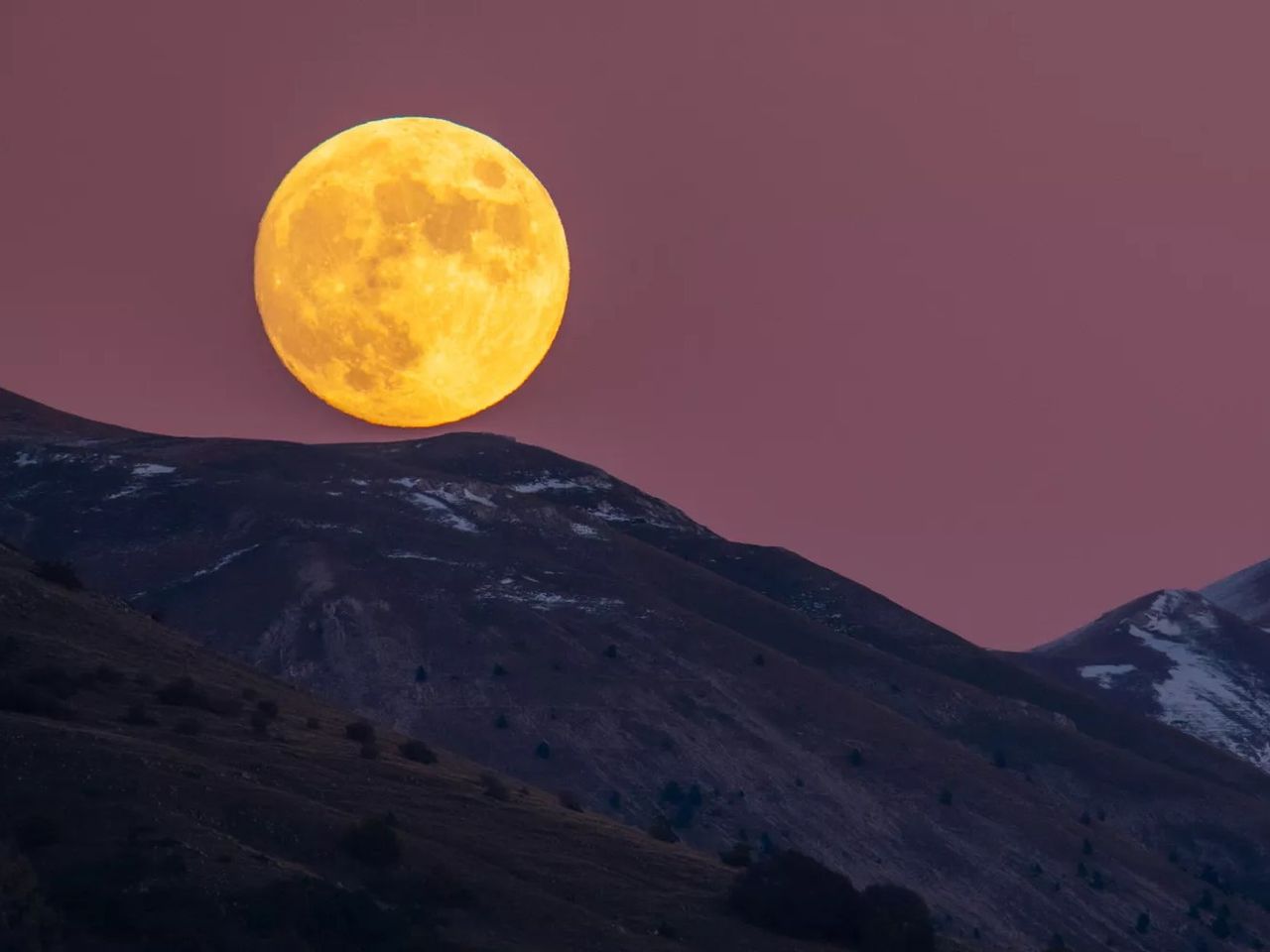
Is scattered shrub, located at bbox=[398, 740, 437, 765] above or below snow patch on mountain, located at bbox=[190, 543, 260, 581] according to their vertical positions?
below

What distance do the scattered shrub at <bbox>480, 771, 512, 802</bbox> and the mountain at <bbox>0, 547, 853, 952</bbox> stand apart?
153 mm

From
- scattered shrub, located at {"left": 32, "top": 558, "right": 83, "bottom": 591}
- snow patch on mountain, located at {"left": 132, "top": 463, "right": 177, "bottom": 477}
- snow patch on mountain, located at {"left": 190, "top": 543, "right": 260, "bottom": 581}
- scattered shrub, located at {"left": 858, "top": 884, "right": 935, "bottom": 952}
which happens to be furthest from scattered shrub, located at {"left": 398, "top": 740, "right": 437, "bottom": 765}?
snow patch on mountain, located at {"left": 132, "top": 463, "right": 177, "bottom": 477}

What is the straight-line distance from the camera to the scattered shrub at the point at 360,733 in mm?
84438

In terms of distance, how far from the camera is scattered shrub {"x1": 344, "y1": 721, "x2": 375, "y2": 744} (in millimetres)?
84438

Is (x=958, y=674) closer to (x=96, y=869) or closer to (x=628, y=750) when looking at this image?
(x=628, y=750)

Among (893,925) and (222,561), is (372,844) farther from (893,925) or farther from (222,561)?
(222,561)

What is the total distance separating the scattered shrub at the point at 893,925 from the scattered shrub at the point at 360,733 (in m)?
21.0

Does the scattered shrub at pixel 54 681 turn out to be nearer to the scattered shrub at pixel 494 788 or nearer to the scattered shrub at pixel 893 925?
the scattered shrub at pixel 494 788

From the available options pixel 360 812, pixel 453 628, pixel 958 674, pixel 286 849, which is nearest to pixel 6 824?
pixel 286 849

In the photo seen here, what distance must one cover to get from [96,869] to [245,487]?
123420mm

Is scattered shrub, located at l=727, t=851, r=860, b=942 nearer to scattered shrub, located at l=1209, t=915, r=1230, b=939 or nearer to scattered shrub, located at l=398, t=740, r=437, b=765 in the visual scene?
scattered shrub, located at l=398, t=740, r=437, b=765

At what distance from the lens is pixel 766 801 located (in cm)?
13938

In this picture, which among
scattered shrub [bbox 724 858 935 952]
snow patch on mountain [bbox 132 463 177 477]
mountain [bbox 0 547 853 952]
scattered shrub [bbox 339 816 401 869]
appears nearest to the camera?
mountain [bbox 0 547 853 952]

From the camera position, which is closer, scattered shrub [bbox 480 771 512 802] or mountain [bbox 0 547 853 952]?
mountain [bbox 0 547 853 952]
